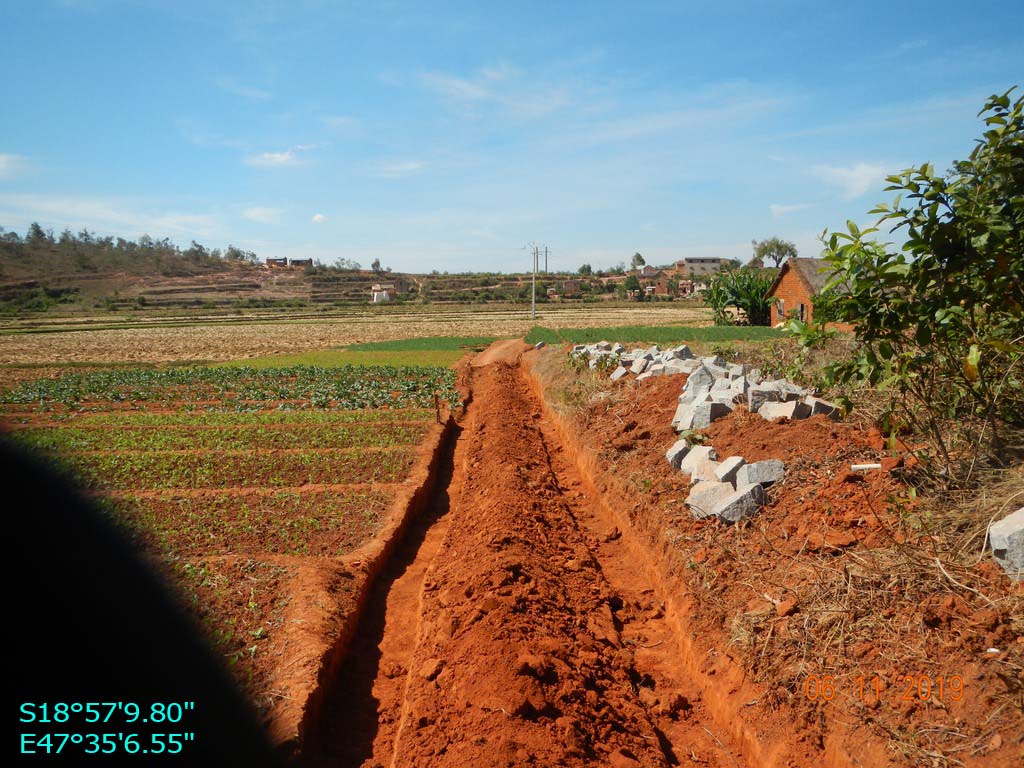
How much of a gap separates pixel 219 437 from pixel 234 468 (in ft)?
8.14

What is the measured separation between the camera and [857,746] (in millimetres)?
3096

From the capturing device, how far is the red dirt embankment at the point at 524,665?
355cm

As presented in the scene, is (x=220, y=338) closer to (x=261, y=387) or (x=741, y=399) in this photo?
(x=261, y=387)

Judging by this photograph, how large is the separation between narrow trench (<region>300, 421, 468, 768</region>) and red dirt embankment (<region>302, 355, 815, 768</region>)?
1cm

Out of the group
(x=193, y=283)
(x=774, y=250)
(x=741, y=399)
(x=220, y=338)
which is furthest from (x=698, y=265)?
(x=741, y=399)

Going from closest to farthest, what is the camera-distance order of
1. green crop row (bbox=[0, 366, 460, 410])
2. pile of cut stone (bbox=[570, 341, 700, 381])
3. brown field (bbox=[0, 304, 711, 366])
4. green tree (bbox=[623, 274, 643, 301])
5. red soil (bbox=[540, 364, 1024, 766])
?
red soil (bbox=[540, 364, 1024, 766])
pile of cut stone (bbox=[570, 341, 700, 381])
green crop row (bbox=[0, 366, 460, 410])
brown field (bbox=[0, 304, 711, 366])
green tree (bbox=[623, 274, 643, 301])

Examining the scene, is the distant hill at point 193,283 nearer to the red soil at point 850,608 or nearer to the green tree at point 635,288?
the green tree at point 635,288

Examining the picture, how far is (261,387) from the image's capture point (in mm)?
18891

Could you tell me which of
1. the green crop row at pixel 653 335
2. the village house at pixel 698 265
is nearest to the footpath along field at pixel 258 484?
the green crop row at pixel 653 335

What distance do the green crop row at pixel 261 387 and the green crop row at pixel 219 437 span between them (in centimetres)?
325
